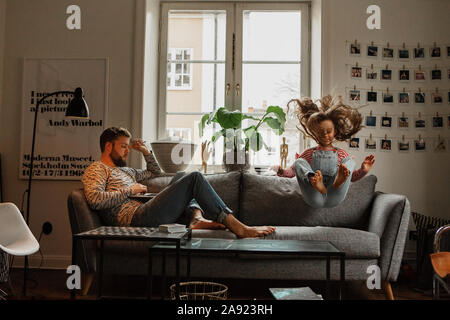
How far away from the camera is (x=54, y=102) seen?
3.34 m

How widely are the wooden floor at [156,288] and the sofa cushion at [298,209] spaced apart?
41 cm

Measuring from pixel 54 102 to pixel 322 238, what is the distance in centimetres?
243

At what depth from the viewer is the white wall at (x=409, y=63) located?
3238mm

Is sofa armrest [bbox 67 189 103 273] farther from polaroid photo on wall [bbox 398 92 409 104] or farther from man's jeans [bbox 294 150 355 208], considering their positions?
polaroid photo on wall [bbox 398 92 409 104]

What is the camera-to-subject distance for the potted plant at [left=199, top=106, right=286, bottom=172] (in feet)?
10.3

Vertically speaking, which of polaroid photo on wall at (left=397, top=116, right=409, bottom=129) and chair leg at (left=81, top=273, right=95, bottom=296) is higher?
polaroid photo on wall at (left=397, top=116, right=409, bottom=129)

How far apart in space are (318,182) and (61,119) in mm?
2212

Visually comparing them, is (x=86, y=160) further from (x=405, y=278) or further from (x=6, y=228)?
(x=405, y=278)

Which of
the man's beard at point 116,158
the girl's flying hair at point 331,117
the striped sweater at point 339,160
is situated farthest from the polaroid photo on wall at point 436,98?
the man's beard at point 116,158

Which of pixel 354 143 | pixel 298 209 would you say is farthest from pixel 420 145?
pixel 298 209

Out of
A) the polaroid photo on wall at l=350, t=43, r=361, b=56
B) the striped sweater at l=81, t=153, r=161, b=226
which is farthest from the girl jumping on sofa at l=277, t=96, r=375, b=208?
the striped sweater at l=81, t=153, r=161, b=226

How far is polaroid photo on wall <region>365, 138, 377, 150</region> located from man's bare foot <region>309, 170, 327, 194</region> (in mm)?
1085

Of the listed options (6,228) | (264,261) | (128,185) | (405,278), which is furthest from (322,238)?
(6,228)

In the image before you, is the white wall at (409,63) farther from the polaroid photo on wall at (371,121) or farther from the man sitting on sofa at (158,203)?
the man sitting on sofa at (158,203)
